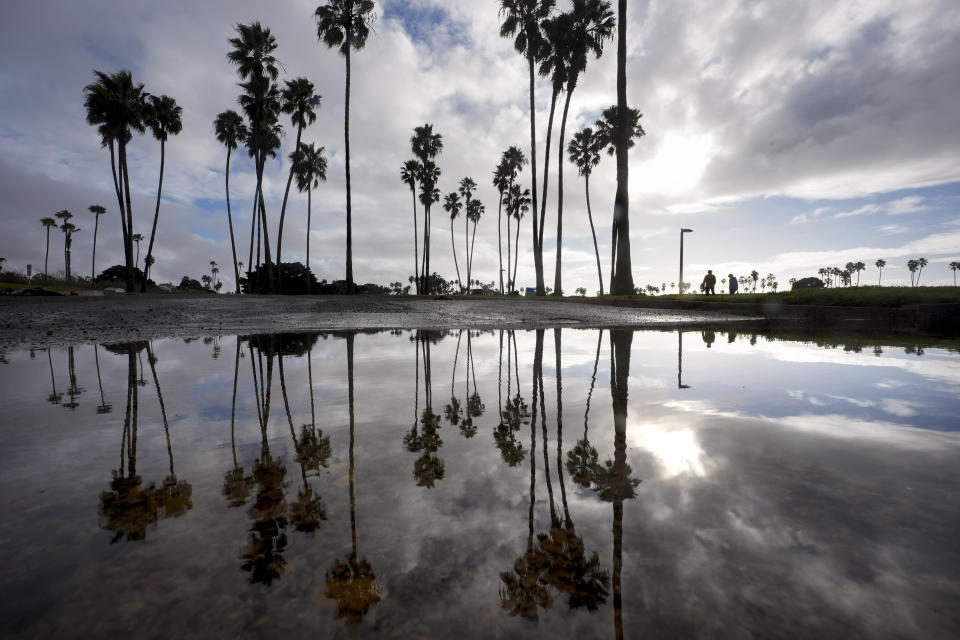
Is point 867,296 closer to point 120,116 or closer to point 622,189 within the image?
point 622,189

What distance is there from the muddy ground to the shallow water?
6.45 meters

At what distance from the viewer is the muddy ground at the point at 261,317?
8212mm

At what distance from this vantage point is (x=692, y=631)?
35.0 inches

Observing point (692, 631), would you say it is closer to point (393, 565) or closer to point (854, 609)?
point (854, 609)

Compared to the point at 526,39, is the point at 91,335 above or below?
below

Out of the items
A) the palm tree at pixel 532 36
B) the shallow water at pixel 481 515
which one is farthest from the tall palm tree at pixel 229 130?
the shallow water at pixel 481 515

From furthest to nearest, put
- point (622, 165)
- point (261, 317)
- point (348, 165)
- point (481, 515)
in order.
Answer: point (348, 165) → point (622, 165) → point (261, 317) → point (481, 515)

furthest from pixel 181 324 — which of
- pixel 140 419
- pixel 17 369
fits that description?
pixel 140 419

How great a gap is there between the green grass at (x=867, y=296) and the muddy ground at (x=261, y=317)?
2104 millimetres

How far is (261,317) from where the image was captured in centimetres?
1091

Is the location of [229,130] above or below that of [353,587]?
above

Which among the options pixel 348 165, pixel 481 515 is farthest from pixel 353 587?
pixel 348 165

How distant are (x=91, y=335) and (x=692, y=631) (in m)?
9.85

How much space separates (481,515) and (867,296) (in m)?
15.2
